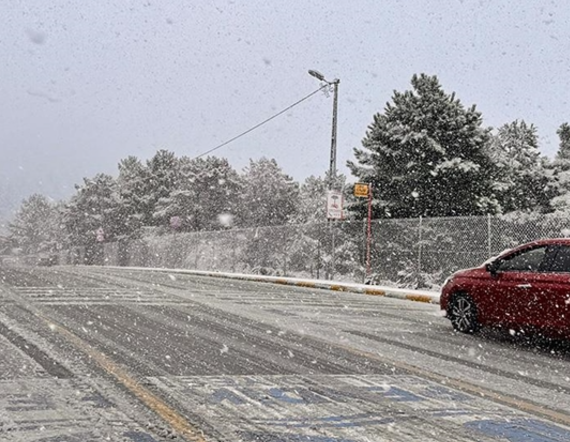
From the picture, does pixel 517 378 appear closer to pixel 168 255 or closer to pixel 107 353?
pixel 107 353

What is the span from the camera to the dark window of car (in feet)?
25.9

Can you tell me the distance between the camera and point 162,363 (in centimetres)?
598

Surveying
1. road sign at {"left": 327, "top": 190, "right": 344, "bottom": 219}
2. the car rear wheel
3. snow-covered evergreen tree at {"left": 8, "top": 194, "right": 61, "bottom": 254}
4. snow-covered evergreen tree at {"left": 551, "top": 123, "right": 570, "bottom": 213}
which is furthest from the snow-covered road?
snow-covered evergreen tree at {"left": 8, "top": 194, "right": 61, "bottom": 254}

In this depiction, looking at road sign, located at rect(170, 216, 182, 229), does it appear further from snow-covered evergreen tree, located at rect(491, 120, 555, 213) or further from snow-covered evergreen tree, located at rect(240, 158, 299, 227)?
snow-covered evergreen tree, located at rect(491, 120, 555, 213)

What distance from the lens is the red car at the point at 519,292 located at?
7754mm

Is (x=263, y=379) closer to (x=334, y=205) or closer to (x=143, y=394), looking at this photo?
(x=143, y=394)

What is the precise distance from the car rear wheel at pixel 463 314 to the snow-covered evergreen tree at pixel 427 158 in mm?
17070

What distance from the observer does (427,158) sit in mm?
26828

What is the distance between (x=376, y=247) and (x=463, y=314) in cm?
1265

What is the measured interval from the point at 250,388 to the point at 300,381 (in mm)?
536

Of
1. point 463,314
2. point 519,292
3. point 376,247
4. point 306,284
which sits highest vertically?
point 376,247

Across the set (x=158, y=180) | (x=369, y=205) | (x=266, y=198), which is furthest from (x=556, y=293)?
(x=158, y=180)

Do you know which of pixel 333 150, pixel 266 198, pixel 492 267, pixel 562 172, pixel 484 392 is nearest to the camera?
pixel 484 392

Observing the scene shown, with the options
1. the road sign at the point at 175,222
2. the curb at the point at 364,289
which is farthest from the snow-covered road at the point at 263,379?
the road sign at the point at 175,222
